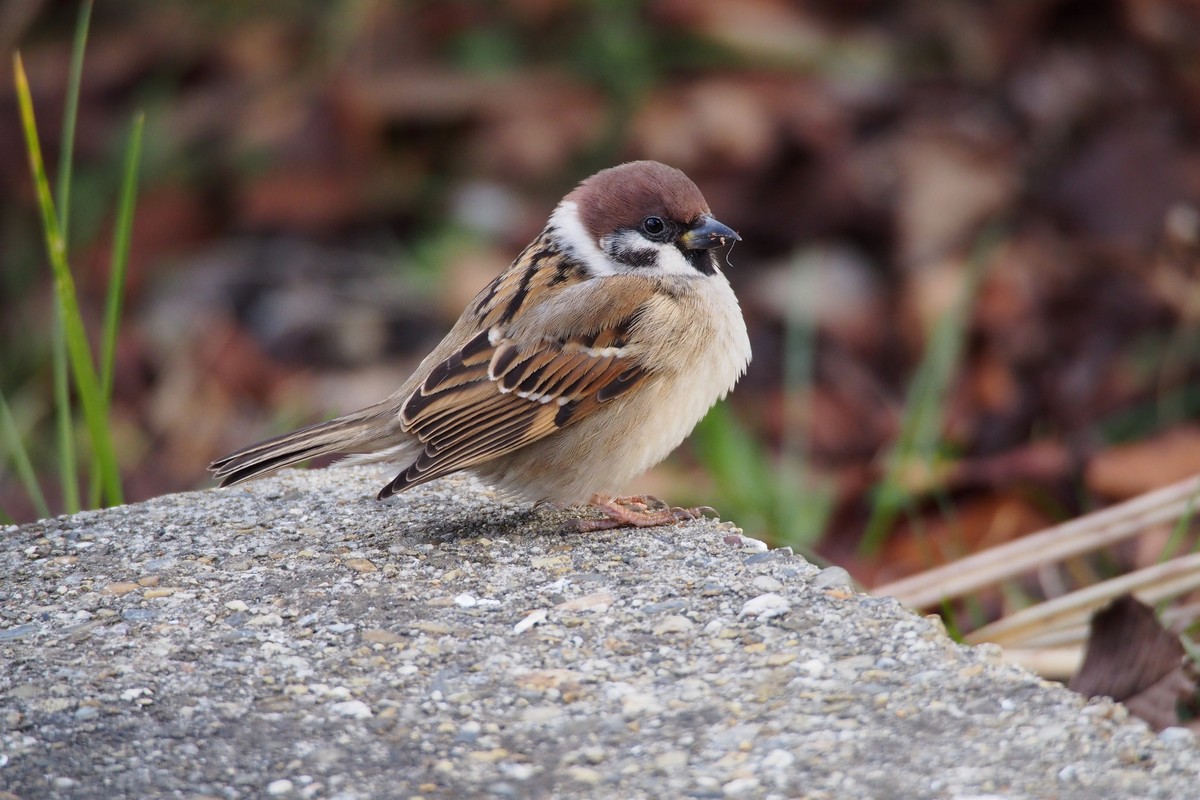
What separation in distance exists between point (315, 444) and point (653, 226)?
92 cm

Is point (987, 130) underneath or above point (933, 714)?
above

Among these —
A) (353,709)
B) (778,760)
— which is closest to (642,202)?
(353,709)

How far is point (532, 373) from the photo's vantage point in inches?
132

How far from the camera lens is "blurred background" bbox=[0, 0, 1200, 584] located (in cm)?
559

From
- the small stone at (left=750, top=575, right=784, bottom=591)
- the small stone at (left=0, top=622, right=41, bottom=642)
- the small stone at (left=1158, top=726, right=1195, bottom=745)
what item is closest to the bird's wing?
the small stone at (left=750, top=575, right=784, bottom=591)

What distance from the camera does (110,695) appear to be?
245cm

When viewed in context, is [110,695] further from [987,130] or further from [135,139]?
[987,130]

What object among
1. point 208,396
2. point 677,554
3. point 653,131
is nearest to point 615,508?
point 677,554

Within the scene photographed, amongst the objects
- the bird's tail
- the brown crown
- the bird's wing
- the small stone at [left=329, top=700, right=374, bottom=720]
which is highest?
the brown crown

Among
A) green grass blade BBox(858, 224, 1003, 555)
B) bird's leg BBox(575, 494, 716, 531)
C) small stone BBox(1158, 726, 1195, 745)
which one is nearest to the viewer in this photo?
small stone BBox(1158, 726, 1195, 745)

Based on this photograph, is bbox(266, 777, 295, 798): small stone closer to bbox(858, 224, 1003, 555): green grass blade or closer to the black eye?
the black eye

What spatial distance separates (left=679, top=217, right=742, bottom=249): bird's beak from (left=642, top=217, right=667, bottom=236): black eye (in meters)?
0.05

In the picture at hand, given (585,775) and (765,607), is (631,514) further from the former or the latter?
(585,775)

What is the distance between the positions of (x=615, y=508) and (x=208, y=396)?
299 centimetres
